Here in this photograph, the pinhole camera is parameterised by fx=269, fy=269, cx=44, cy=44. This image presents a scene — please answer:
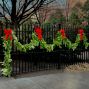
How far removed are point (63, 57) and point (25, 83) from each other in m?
3.30

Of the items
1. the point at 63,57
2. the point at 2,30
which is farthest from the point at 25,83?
the point at 63,57

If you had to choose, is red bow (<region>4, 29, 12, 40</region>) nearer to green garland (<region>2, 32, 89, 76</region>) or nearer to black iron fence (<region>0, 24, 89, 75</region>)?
green garland (<region>2, 32, 89, 76</region>)

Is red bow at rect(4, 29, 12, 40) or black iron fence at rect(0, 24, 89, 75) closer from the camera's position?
red bow at rect(4, 29, 12, 40)

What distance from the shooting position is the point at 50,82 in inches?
326

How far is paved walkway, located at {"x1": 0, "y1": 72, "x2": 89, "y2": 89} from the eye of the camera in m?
7.78

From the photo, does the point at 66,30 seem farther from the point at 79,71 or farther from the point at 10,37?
the point at 10,37

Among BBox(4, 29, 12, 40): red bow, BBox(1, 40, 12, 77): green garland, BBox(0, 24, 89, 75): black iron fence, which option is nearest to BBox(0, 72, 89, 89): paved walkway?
BBox(1, 40, 12, 77): green garland

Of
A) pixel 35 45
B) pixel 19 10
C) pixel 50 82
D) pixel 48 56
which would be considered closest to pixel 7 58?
pixel 35 45

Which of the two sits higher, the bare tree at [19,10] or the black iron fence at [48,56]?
the bare tree at [19,10]

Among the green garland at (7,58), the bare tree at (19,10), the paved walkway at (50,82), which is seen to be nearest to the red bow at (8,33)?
the green garland at (7,58)

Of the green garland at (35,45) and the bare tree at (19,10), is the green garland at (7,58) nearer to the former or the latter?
the green garland at (35,45)

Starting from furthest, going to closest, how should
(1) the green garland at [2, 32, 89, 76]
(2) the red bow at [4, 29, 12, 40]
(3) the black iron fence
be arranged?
(3) the black iron fence → (1) the green garland at [2, 32, 89, 76] → (2) the red bow at [4, 29, 12, 40]

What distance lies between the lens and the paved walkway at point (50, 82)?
7778 millimetres

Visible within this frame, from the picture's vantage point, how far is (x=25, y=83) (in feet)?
26.6
